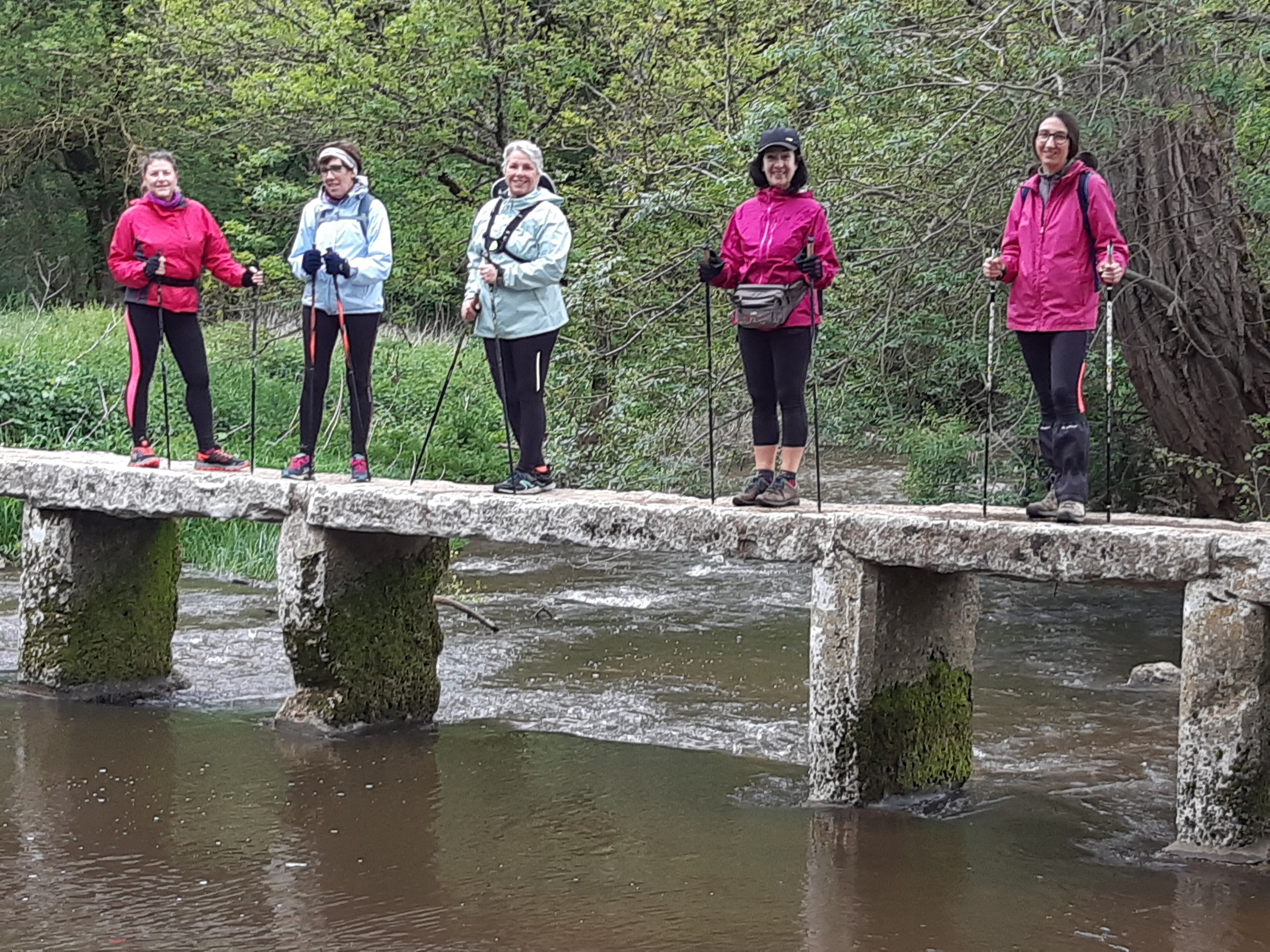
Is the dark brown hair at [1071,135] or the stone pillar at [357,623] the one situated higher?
the dark brown hair at [1071,135]

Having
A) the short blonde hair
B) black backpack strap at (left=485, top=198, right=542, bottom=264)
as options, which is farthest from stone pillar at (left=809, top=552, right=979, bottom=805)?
the short blonde hair

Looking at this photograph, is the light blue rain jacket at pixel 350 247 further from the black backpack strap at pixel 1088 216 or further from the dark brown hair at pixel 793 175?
the black backpack strap at pixel 1088 216

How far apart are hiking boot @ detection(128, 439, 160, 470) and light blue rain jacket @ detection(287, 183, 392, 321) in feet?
4.05

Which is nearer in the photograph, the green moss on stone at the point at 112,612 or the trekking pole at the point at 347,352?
the trekking pole at the point at 347,352

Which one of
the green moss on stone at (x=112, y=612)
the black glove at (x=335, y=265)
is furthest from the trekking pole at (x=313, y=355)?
the green moss on stone at (x=112, y=612)

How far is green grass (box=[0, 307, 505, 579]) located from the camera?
40.1 ft

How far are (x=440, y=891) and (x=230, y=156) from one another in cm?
1794

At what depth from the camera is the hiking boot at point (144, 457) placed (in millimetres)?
8133

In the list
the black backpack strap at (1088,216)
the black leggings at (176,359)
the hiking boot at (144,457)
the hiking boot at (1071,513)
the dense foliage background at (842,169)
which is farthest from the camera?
the dense foliage background at (842,169)

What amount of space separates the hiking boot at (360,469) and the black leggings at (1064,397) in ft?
10.3

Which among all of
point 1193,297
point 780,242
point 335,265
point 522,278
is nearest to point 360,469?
point 335,265

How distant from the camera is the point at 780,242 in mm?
6520

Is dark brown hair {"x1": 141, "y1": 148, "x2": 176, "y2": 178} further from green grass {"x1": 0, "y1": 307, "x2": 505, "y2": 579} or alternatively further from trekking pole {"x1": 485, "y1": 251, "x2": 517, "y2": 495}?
green grass {"x1": 0, "y1": 307, "x2": 505, "y2": 579}

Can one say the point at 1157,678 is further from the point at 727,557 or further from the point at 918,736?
the point at 727,557
